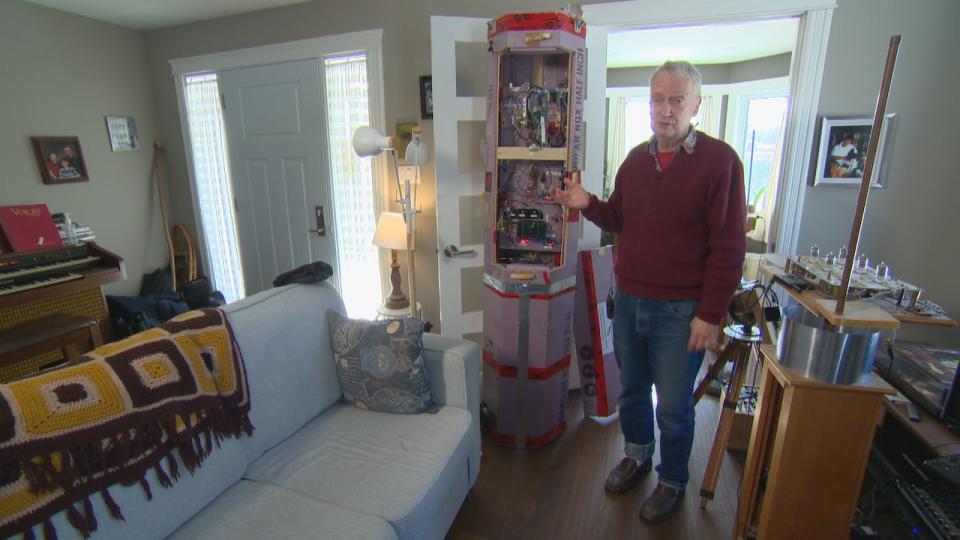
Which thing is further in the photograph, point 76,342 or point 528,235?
point 76,342

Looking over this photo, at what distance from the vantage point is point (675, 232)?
1.48 m

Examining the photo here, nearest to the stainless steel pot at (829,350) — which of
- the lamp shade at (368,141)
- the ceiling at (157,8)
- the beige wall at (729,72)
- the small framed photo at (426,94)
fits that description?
the lamp shade at (368,141)

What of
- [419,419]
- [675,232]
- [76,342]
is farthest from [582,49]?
[76,342]

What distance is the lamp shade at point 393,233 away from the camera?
8.80ft

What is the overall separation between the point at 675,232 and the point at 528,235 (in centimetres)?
73

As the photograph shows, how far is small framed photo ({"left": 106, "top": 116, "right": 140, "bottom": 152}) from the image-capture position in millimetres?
3367

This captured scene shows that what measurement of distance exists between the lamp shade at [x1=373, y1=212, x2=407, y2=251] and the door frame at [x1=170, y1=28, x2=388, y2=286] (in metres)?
0.31

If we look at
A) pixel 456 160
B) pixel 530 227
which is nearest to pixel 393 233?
pixel 456 160

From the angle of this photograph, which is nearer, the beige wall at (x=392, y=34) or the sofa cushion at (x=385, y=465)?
the sofa cushion at (x=385, y=465)

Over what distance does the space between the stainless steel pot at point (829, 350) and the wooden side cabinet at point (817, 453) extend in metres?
0.03

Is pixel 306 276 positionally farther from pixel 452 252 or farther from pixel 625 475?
pixel 625 475

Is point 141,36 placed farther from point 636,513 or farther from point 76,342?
point 636,513

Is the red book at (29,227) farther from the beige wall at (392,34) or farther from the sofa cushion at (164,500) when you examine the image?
the sofa cushion at (164,500)

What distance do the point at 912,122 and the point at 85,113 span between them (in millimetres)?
4963
